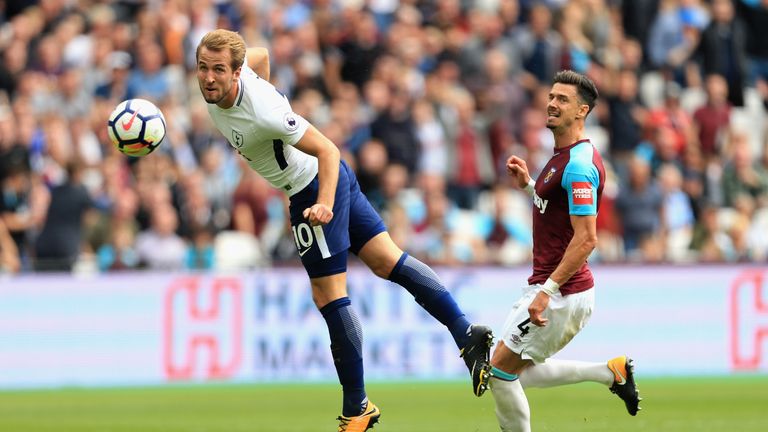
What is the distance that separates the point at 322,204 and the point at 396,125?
10.6 m

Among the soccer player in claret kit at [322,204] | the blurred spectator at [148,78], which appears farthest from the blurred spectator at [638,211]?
the soccer player in claret kit at [322,204]

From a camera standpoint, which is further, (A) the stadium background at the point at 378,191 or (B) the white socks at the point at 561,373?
(A) the stadium background at the point at 378,191

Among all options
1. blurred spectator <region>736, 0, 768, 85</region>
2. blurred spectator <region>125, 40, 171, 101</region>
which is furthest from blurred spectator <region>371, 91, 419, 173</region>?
blurred spectator <region>736, 0, 768, 85</region>

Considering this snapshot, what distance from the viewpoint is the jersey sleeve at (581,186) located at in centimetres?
944

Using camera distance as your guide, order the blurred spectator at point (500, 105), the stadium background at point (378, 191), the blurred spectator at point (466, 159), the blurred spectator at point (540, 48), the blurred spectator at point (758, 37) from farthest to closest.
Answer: the blurred spectator at point (758, 37) → the blurred spectator at point (540, 48) → the blurred spectator at point (500, 105) → the blurred spectator at point (466, 159) → the stadium background at point (378, 191)

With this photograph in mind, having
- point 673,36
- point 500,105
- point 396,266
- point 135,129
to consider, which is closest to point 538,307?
point 396,266

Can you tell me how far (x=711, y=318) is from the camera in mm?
18938

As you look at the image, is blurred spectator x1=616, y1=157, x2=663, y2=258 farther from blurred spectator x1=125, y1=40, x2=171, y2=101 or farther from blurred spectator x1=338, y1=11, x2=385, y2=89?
blurred spectator x1=125, y1=40, x2=171, y2=101

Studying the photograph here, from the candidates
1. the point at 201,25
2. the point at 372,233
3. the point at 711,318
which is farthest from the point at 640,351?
the point at 372,233

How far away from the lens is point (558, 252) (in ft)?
32.2

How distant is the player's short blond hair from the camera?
9633 millimetres

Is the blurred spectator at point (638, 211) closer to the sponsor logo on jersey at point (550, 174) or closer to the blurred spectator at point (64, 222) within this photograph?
the blurred spectator at point (64, 222)

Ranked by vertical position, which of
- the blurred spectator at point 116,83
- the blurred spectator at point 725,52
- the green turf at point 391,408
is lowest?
the green turf at point 391,408

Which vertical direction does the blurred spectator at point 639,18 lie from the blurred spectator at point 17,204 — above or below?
above
